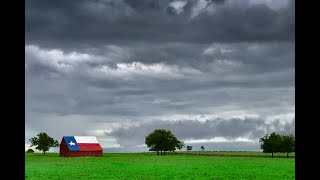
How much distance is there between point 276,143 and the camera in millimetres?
83375

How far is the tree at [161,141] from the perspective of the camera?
85.2 meters

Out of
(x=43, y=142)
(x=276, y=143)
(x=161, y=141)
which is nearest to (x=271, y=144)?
(x=276, y=143)

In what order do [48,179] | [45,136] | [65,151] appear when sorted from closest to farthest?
1. [48,179]
2. [65,151]
3. [45,136]

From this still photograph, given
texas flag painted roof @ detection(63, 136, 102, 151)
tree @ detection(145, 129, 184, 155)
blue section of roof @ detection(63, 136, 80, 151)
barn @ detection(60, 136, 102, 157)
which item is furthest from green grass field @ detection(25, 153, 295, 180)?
tree @ detection(145, 129, 184, 155)

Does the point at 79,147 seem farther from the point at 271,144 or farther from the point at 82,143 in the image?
the point at 271,144

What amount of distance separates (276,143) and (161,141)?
19286 millimetres

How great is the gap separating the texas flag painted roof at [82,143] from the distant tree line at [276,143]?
29417mm

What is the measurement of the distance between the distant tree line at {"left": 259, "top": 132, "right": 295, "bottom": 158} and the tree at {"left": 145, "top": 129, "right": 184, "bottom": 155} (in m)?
15.0

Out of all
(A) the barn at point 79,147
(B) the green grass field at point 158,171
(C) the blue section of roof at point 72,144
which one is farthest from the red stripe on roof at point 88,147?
(B) the green grass field at point 158,171

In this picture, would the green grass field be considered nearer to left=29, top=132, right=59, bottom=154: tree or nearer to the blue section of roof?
the blue section of roof
